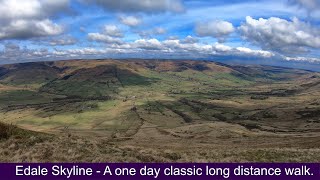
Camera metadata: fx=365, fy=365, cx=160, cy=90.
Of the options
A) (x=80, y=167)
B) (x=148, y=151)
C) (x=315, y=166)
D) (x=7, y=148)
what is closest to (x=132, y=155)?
(x=148, y=151)

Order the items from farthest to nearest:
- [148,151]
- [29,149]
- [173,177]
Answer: [148,151]
[29,149]
[173,177]

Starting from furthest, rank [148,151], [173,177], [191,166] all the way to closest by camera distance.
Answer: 1. [148,151]
2. [191,166]
3. [173,177]

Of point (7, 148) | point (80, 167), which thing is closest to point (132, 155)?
point (80, 167)

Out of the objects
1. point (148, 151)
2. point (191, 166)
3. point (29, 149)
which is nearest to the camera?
point (191, 166)

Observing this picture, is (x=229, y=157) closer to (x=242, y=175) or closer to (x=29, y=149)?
(x=242, y=175)

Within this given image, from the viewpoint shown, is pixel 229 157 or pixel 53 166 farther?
pixel 229 157

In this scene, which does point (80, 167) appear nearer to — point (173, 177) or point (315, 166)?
point (173, 177)

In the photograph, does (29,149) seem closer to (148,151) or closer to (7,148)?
(7,148)

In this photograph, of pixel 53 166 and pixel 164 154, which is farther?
pixel 164 154
